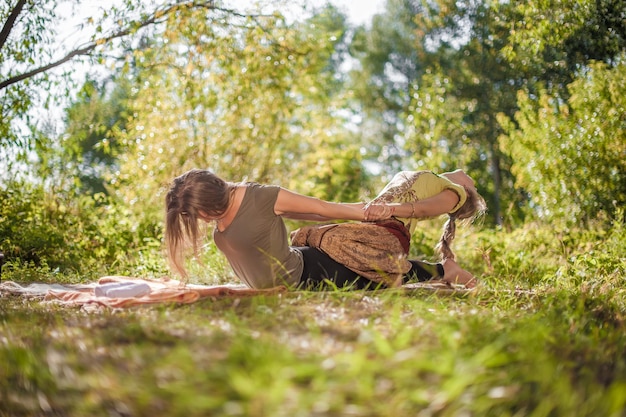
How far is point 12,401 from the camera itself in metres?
2.06

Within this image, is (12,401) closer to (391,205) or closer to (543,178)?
(391,205)

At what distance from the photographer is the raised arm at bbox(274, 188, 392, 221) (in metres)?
4.00

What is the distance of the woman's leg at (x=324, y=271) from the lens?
417 cm

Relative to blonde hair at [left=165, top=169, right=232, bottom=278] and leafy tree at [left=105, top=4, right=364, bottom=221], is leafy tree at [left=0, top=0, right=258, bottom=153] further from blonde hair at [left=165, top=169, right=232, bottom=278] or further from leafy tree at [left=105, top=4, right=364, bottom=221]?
blonde hair at [left=165, top=169, right=232, bottom=278]

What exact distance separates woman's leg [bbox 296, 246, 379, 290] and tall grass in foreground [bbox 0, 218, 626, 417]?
39.9 inches

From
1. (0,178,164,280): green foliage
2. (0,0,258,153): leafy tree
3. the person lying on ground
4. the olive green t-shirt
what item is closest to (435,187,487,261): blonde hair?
the person lying on ground

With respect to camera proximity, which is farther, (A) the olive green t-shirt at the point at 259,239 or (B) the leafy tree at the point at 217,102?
(B) the leafy tree at the point at 217,102

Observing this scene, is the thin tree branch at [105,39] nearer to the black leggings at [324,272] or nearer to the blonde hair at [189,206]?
the blonde hair at [189,206]

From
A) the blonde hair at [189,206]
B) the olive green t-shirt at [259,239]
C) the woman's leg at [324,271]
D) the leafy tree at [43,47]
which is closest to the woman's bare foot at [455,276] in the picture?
the woman's leg at [324,271]

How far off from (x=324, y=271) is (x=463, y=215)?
1336 mm

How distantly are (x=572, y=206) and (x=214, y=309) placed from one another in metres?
6.09

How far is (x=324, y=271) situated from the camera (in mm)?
4223

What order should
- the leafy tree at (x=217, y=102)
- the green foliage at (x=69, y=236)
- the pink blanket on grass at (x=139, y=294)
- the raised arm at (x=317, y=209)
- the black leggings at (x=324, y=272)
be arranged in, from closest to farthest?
the pink blanket on grass at (x=139, y=294) < the raised arm at (x=317, y=209) < the black leggings at (x=324, y=272) < the green foliage at (x=69, y=236) < the leafy tree at (x=217, y=102)

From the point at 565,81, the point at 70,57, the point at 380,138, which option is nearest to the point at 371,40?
the point at 380,138
